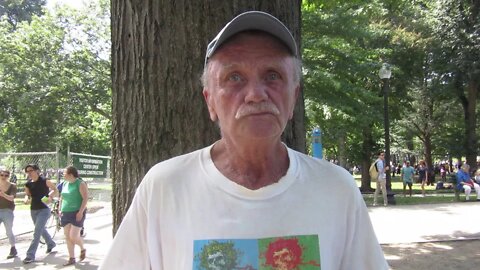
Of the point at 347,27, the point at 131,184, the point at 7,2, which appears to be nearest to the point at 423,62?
the point at 347,27

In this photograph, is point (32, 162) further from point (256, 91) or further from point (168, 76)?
point (256, 91)

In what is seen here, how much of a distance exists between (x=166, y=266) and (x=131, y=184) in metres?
0.96

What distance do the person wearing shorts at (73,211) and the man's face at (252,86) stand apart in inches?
282

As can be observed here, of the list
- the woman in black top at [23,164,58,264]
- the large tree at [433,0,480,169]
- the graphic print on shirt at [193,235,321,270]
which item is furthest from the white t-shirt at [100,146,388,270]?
the large tree at [433,0,480,169]

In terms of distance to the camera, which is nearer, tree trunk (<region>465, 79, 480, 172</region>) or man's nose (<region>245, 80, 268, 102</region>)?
man's nose (<region>245, 80, 268, 102</region>)

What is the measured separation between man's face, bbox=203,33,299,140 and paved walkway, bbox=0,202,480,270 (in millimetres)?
5304

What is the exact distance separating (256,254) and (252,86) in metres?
0.53

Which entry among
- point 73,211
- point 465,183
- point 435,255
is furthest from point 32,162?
point 465,183

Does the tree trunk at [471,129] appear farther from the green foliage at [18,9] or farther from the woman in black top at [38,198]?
the green foliage at [18,9]

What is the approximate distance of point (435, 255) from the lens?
769 centimetres

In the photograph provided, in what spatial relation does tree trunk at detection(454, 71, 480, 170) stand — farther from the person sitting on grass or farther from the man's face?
the man's face

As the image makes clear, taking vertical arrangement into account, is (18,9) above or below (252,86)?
above

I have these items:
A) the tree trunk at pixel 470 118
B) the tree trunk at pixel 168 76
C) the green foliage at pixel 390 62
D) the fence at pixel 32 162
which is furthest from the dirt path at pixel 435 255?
the tree trunk at pixel 470 118

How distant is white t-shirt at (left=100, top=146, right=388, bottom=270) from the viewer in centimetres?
149
